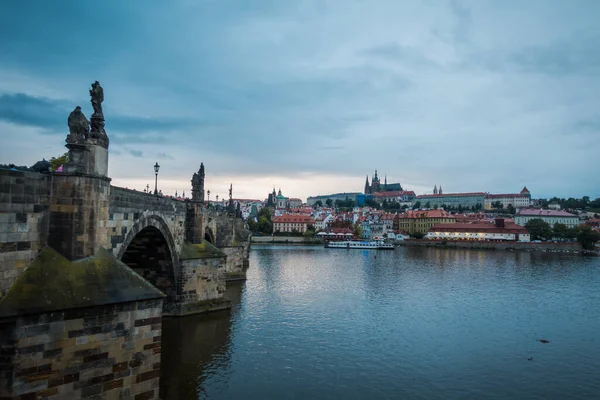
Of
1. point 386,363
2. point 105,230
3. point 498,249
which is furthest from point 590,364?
point 498,249

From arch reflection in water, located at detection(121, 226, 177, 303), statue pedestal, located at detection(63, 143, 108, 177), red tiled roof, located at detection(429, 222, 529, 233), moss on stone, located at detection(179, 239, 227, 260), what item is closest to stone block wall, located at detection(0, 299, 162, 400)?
statue pedestal, located at detection(63, 143, 108, 177)

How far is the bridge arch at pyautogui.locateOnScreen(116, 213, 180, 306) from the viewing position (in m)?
23.0

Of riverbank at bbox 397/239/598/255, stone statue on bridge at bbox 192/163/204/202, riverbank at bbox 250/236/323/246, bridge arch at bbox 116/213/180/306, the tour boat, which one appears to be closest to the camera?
bridge arch at bbox 116/213/180/306

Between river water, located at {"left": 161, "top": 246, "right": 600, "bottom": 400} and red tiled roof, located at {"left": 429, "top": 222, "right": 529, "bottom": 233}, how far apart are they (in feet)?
275

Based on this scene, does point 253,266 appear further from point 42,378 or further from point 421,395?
point 42,378

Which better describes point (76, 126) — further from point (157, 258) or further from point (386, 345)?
point (386, 345)

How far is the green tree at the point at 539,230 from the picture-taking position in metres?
116

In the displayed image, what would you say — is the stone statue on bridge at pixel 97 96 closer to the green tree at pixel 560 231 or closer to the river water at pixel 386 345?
the river water at pixel 386 345

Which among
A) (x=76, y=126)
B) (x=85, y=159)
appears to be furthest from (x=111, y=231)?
(x=76, y=126)

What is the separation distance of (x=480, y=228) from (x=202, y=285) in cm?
11141

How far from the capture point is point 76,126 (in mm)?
12094

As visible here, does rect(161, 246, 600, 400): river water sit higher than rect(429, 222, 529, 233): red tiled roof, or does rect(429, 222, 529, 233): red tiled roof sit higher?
rect(429, 222, 529, 233): red tiled roof

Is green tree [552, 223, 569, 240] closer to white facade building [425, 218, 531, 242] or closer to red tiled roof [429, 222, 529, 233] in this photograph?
red tiled roof [429, 222, 529, 233]

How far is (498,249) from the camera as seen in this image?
106 m
